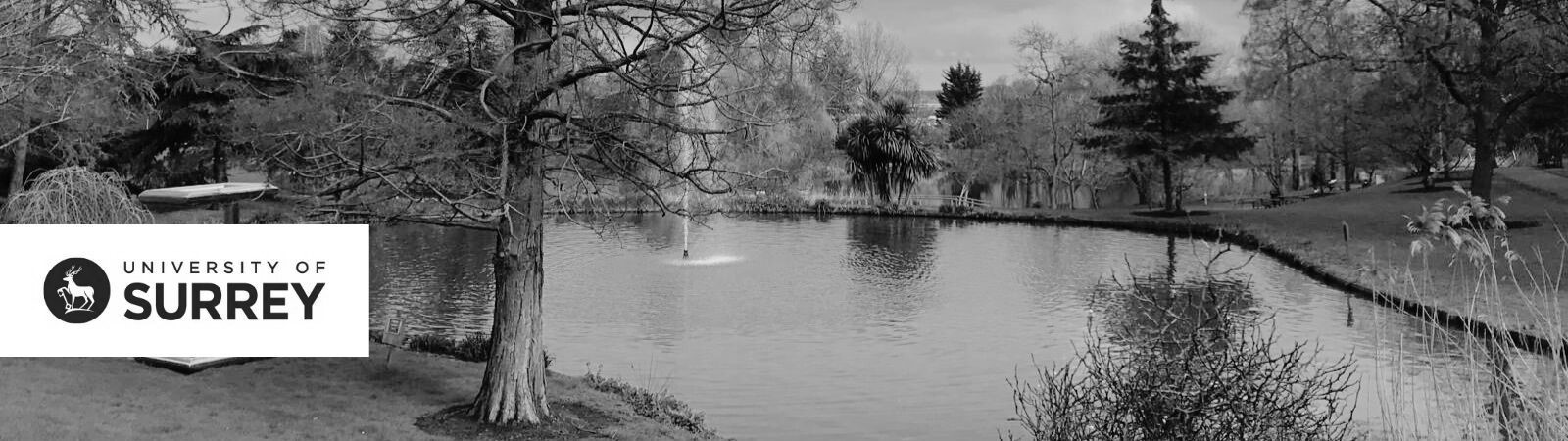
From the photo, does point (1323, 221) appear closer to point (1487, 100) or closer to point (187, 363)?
point (1487, 100)

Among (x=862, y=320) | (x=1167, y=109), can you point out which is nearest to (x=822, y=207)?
(x=1167, y=109)

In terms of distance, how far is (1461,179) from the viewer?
47125 millimetres

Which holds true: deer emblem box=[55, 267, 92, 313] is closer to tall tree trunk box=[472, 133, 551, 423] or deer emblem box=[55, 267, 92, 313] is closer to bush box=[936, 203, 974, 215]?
tall tree trunk box=[472, 133, 551, 423]

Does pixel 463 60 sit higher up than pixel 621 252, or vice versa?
pixel 463 60

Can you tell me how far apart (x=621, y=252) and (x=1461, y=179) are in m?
34.9

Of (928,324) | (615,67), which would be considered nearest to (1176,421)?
(615,67)

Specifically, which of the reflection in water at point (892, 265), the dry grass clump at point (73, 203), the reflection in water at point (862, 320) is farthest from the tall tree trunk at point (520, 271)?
the reflection in water at point (892, 265)

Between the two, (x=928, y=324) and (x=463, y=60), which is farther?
(x=928, y=324)

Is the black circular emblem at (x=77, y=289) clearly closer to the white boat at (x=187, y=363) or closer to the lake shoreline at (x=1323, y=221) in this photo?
the white boat at (x=187, y=363)

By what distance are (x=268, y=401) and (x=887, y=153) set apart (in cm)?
4237

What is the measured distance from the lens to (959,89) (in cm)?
7244

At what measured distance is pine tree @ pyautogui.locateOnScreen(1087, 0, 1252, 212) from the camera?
4672 centimetres

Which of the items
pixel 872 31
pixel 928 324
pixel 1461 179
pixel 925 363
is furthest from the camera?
pixel 872 31

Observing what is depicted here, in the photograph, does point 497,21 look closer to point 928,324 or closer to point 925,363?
point 925,363
